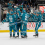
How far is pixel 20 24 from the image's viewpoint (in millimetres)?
4727

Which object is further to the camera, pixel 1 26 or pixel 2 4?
pixel 2 4

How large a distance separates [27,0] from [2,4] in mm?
1906

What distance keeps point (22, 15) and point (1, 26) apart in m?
3.36

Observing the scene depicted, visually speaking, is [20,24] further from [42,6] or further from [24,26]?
[42,6]

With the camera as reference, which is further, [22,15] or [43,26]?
[43,26]

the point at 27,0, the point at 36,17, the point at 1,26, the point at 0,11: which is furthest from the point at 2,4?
the point at 36,17

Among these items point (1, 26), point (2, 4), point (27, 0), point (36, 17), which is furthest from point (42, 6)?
point (36, 17)

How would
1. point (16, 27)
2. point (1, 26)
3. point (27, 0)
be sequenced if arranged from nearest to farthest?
point (16, 27), point (1, 26), point (27, 0)

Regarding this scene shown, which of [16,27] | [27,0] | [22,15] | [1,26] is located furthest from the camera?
[27,0]

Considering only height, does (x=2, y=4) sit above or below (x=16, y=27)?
above

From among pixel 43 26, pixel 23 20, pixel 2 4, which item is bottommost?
pixel 43 26

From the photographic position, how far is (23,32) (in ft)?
15.2

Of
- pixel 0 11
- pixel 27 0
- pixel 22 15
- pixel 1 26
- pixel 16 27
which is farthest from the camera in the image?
pixel 27 0

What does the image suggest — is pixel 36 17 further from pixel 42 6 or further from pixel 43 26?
pixel 42 6
